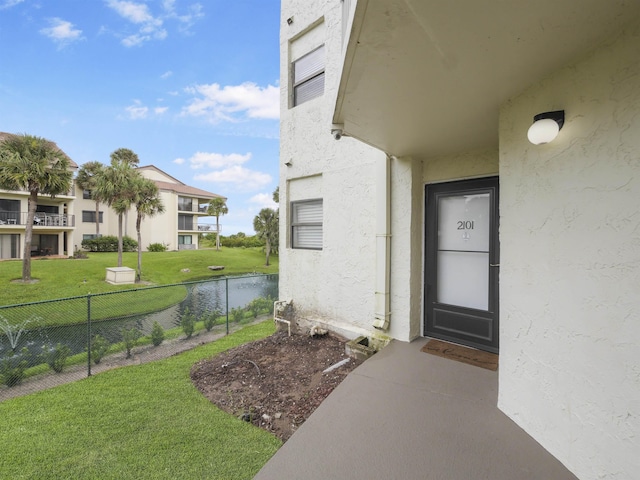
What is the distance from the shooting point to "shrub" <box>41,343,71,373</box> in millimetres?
Result: 4688

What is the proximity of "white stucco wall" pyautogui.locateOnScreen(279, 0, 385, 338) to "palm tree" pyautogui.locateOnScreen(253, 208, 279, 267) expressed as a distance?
19051mm

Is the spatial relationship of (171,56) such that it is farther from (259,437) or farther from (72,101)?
(259,437)

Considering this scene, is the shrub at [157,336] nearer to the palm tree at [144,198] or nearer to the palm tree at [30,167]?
the palm tree at [144,198]

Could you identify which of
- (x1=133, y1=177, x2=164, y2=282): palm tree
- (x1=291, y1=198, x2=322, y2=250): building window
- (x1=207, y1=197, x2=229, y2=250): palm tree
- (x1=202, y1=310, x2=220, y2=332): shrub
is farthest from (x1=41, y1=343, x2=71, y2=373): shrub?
(x1=207, y1=197, x2=229, y2=250): palm tree

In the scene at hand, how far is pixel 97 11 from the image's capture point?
13.8 meters

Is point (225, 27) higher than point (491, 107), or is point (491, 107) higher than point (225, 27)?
point (225, 27)

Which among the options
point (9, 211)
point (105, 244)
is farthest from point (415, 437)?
point (105, 244)

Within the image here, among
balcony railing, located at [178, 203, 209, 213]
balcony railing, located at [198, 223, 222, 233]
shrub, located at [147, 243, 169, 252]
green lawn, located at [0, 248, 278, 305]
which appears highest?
balcony railing, located at [178, 203, 209, 213]

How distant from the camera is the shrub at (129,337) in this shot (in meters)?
5.45

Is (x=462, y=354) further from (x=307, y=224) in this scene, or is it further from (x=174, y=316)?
(x=174, y=316)

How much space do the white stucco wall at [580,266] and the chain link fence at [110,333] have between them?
5.81 metres

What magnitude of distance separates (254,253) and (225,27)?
23.0 m

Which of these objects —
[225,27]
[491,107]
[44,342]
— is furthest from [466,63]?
[225,27]

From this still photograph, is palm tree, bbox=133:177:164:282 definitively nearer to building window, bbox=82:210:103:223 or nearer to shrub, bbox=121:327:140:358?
building window, bbox=82:210:103:223
